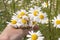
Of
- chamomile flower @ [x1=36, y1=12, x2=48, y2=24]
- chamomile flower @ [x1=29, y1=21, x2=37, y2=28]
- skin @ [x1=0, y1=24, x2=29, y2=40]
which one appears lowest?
chamomile flower @ [x1=29, y1=21, x2=37, y2=28]

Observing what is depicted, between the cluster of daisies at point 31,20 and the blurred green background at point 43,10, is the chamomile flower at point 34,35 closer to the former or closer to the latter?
the cluster of daisies at point 31,20

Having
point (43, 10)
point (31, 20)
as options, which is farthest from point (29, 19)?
point (43, 10)

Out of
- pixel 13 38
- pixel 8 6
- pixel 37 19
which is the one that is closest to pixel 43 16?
pixel 37 19

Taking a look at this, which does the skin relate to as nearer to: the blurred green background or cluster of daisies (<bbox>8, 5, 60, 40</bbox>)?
cluster of daisies (<bbox>8, 5, 60, 40</bbox>)

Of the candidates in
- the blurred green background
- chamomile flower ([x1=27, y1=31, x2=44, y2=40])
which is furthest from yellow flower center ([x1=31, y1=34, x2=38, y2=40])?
the blurred green background

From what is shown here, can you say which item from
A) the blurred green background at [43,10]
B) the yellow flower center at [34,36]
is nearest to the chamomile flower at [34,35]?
the yellow flower center at [34,36]

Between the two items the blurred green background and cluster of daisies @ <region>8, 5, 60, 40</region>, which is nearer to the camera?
cluster of daisies @ <region>8, 5, 60, 40</region>

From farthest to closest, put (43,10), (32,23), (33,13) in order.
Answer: (43,10)
(33,13)
(32,23)

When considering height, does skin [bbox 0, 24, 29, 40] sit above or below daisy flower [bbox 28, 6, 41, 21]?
below

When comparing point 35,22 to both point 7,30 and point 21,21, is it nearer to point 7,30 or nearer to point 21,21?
point 21,21

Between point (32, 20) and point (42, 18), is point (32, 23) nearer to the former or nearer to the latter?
point (32, 20)

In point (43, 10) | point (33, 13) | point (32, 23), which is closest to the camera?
point (32, 23)
